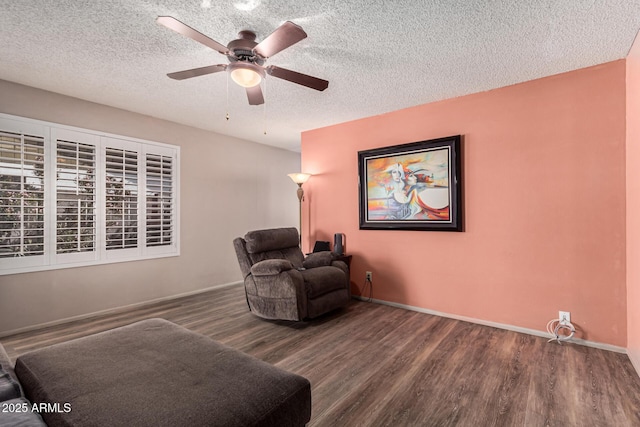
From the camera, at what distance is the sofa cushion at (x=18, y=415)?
943 mm

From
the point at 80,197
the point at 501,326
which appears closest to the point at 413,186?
the point at 501,326

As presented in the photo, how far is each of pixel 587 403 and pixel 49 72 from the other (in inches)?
195

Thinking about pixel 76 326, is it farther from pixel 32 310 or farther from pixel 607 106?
pixel 607 106

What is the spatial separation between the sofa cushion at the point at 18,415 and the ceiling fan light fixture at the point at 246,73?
203cm

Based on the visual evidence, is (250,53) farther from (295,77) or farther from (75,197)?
(75,197)

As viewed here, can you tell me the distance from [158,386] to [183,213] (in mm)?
3570

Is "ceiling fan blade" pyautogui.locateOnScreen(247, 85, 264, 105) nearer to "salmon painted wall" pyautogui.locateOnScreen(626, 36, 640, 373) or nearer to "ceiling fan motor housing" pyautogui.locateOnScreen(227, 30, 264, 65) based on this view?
"ceiling fan motor housing" pyautogui.locateOnScreen(227, 30, 264, 65)

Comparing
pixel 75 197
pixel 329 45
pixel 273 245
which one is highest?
pixel 329 45

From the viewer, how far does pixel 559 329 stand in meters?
2.82

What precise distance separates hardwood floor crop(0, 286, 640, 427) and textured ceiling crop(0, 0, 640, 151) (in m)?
2.48

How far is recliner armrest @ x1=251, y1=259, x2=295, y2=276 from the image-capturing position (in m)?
3.23

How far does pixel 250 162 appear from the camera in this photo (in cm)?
549

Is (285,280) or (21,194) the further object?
(285,280)

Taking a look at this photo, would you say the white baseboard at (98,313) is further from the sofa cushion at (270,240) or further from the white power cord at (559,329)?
the white power cord at (559,329)
